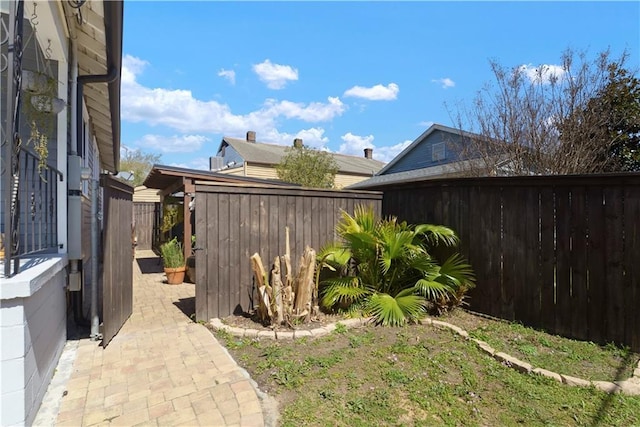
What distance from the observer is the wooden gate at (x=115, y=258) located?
155 inches

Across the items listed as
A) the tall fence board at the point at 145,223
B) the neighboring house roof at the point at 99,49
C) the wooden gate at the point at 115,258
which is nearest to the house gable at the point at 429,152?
the neighboring house roof at the point at 99,49

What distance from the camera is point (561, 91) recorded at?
959 cm

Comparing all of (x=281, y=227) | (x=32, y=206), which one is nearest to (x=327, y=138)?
(x=281, y=227)

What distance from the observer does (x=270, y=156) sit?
25453 mm

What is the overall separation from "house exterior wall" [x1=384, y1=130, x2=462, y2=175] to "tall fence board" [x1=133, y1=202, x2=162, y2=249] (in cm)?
1205

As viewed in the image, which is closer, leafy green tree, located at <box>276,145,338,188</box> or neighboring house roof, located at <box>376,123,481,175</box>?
neighboring house roof, located at <box>376,123,481,175</box>

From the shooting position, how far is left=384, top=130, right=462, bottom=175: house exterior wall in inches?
573

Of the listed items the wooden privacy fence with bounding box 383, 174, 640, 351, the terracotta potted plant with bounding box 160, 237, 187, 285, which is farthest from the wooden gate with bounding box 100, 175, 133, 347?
the wooden privacy fence with bounding box 383, 174, 640, 351

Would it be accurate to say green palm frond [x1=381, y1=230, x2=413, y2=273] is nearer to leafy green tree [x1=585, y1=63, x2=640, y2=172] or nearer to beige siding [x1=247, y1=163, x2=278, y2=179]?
leafy green tree [x1=585, y1=63, x2=640, y2=172]

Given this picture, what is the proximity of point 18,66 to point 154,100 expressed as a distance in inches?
691

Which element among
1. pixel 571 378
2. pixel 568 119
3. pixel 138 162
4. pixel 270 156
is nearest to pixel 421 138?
pixel 568 119

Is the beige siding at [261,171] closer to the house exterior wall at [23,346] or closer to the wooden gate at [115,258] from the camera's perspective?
the wooden gate at [115,258]

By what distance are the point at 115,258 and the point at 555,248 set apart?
5.43m

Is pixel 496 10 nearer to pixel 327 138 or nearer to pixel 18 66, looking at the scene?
pixel 18 66
